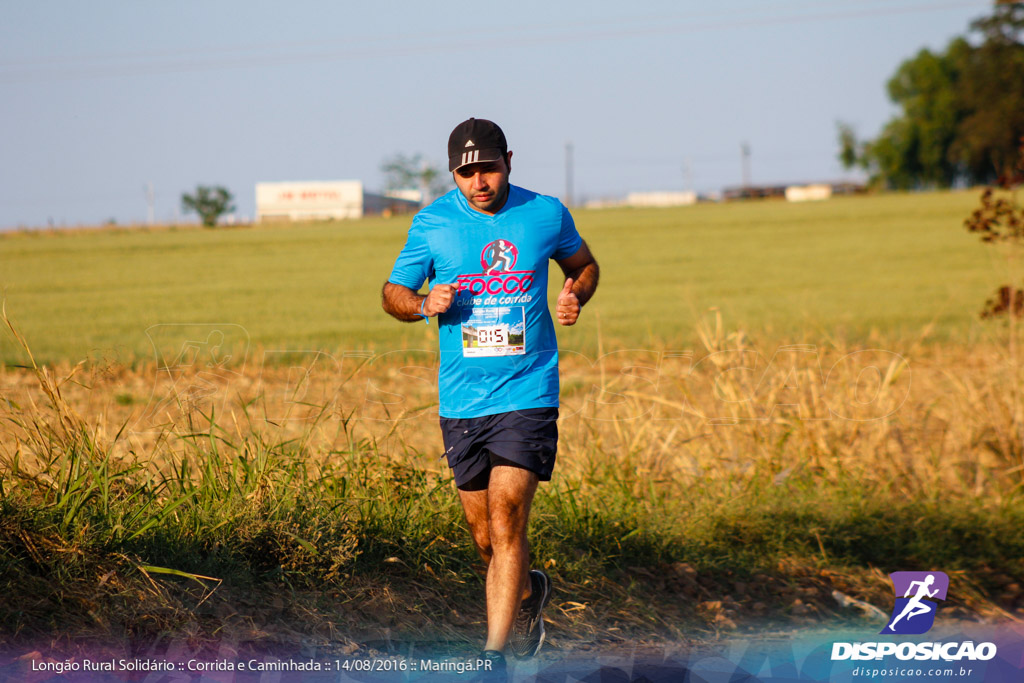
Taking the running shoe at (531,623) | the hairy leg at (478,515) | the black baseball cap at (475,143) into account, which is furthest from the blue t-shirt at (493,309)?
the running shoe at (531,623)

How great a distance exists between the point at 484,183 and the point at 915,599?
375 centimetres

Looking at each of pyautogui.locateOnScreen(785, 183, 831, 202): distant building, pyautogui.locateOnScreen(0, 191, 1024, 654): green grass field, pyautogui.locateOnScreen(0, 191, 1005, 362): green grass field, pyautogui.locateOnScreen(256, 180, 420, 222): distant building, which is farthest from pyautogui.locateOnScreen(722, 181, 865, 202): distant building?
pyautogui.locateOnScreen(0, 191, 1024, 654): green grass field

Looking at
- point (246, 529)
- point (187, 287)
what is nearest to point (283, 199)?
point (187, 287)

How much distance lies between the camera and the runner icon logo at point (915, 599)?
5707 mm

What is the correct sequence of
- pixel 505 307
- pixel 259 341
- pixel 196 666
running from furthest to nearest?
pixel 259 341 < pixel 505 307 < pixel 196 666

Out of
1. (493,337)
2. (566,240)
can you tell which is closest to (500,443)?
(493,337)

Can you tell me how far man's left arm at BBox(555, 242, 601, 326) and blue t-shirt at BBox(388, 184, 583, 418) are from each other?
11cm

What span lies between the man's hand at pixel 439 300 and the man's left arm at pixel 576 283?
1.55ft

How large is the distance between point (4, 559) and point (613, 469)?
12.3ft

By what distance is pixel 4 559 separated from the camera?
403 centimetres

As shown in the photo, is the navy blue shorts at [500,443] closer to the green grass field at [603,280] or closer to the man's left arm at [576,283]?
the man's left arm at [576,283]

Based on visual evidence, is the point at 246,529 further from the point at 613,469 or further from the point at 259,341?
the point at 259,341

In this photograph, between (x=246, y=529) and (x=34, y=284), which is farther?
(x=34, y=284)

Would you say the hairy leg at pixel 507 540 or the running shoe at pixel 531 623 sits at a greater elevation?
the hairy leg at pixel 507 540
